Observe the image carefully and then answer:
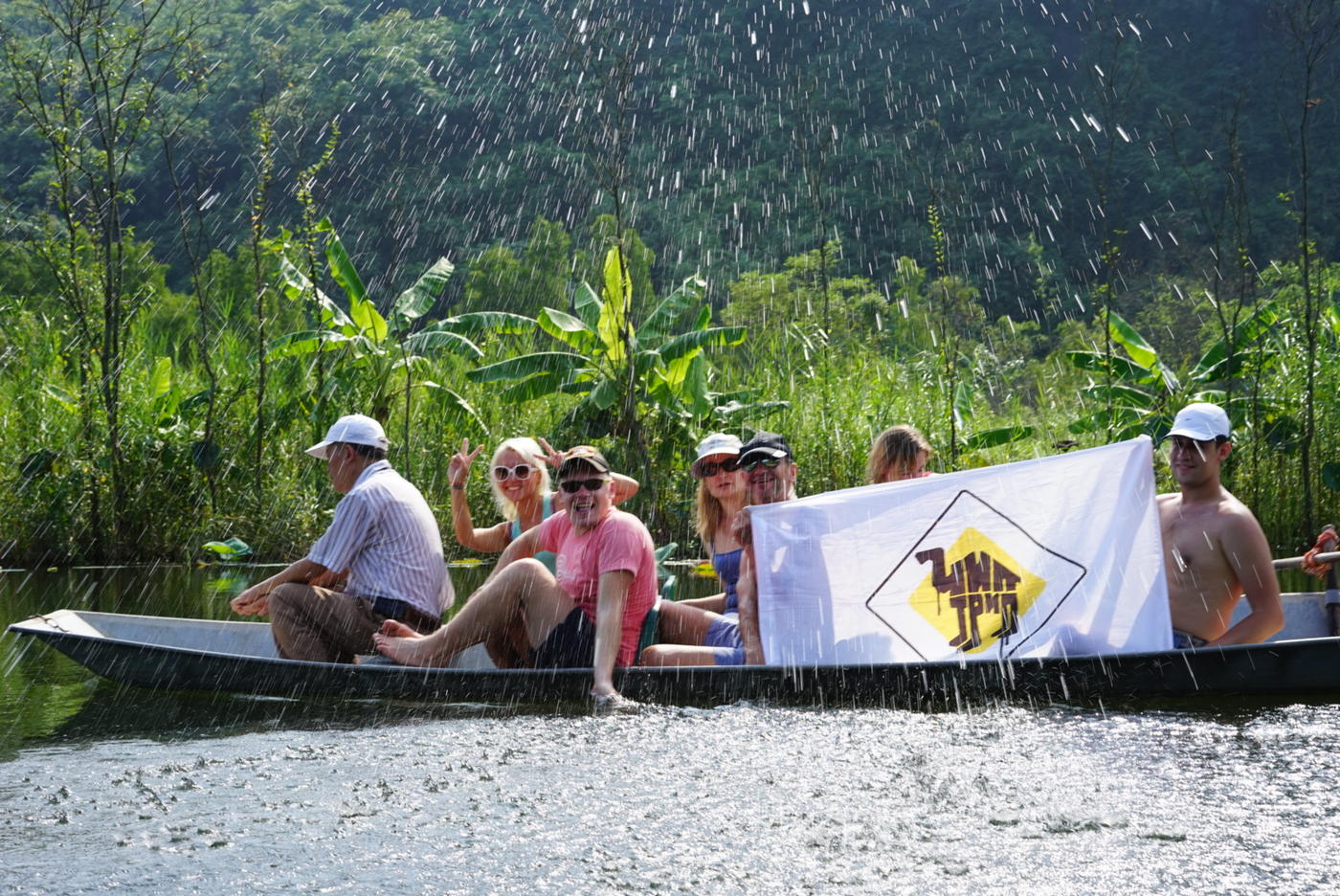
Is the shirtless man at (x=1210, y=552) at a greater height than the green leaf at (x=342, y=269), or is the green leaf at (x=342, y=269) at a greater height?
the green leaf at (x=342, y=269)

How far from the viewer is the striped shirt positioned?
6.54 meters

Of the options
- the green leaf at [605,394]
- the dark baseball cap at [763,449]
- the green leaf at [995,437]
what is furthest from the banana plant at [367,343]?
the dark baseball cap at [763,449]

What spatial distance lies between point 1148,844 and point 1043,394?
13.0 m

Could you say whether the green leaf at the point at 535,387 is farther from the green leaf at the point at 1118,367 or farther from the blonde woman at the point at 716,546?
the blonde woman at the point at 716,546

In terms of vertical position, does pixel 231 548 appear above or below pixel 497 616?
above

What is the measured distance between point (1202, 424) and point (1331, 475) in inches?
275

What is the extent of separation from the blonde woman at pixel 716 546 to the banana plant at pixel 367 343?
25.4 feet

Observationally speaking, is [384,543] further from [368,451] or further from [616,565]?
[616,565]

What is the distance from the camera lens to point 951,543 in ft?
20.8

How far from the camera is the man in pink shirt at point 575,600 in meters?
6.21

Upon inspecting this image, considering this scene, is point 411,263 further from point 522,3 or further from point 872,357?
point 872,357

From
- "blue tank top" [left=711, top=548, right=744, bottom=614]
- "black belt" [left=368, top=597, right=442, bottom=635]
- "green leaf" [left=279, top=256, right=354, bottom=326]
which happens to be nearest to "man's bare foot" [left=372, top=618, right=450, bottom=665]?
"black belt" [left=368, top=597, right=442, bottom=635]

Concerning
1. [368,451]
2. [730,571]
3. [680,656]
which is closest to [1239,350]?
[730,571]

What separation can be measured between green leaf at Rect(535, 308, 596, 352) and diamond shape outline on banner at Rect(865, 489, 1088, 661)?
7.84 m
